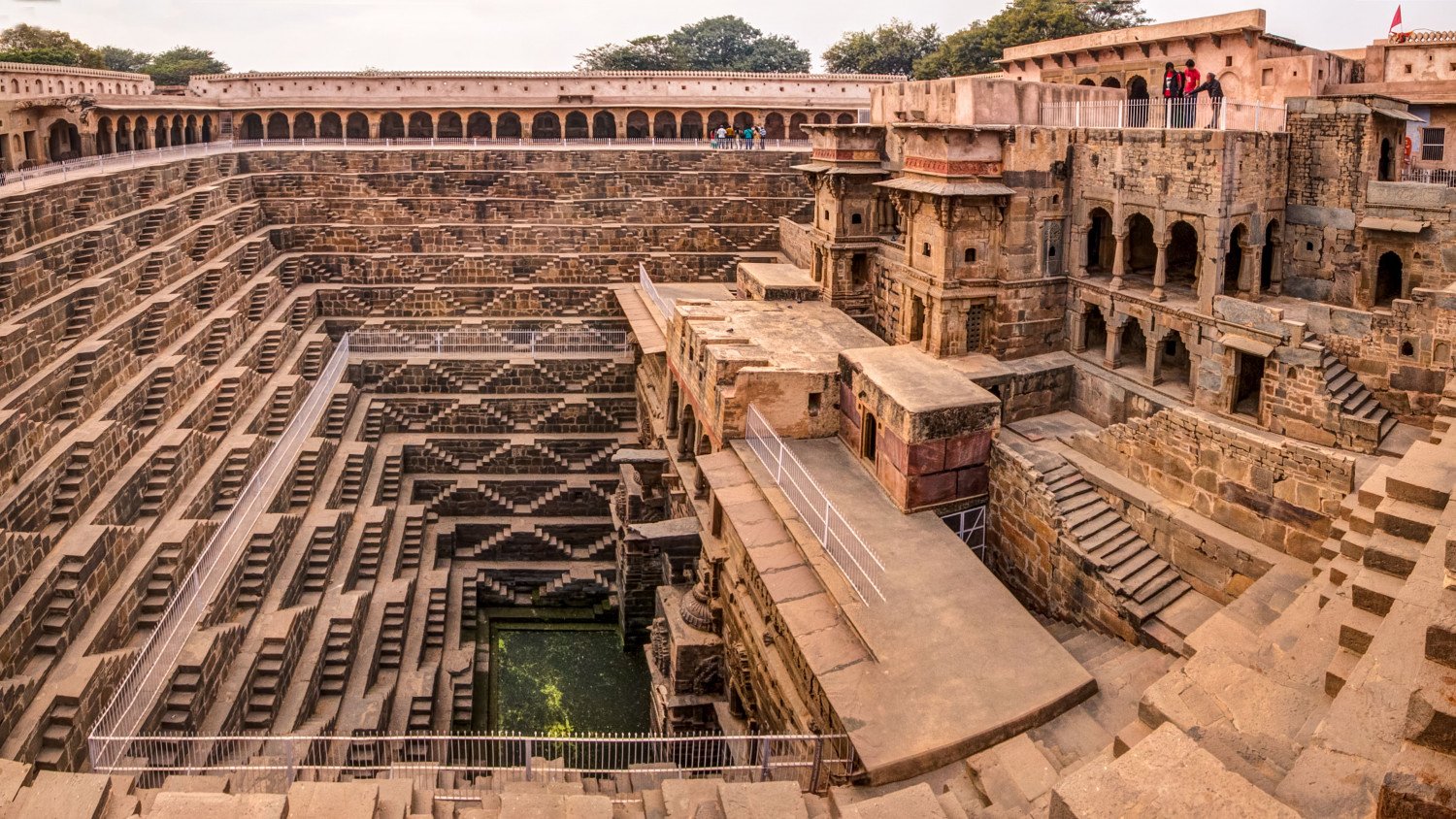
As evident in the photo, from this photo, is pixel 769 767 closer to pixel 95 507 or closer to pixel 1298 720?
pixel 1298 720

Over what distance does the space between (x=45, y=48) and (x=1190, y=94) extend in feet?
142

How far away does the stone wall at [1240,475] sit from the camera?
12.0 metres

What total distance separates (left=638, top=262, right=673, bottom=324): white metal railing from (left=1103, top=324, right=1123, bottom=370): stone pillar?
808 centimetres

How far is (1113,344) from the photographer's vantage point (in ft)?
55.5

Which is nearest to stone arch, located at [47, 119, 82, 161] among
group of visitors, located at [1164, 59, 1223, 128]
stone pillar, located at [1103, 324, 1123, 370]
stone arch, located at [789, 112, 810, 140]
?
stone arch, located at [789, 112, 810, 140]

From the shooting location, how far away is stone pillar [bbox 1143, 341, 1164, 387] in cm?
1603

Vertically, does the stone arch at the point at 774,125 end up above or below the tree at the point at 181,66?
below

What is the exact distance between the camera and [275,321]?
2306 cm

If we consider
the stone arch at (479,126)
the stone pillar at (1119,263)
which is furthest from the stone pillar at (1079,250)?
the stone arch at (479,126)

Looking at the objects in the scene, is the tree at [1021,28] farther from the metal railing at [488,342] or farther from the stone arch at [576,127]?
the metal railing at [488,342]

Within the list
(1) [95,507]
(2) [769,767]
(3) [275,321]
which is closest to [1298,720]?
(2) [769,767]

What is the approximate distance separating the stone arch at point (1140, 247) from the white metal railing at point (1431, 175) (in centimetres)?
379

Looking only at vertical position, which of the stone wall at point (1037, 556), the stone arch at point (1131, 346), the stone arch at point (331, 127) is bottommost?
the stone wall at point (1037, 556)

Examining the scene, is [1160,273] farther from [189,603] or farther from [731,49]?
[731,49]
